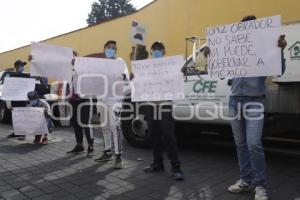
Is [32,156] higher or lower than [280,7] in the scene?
lower

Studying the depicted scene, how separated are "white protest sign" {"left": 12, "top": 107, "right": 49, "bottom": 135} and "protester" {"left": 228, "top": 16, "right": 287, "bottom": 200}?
4189mm

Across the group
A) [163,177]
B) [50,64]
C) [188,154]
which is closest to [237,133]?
[163,177]

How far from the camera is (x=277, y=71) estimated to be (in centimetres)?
397

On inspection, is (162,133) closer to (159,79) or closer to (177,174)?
(177,174)

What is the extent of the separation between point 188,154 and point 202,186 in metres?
1.99

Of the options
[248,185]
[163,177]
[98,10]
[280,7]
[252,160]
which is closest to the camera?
[252,160]

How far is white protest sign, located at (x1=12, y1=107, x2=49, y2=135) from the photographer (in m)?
7.20

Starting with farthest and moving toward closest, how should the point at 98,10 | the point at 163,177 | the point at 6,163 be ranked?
the point at 98,10
the point at 6,163
the point at 163,177

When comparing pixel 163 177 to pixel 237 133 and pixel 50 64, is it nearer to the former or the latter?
pixel 237 133

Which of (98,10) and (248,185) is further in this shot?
(98,10)

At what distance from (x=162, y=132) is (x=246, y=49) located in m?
1.53

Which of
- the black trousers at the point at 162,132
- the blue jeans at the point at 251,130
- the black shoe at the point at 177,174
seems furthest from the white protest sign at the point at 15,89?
the blue jeans at the point at 251,130

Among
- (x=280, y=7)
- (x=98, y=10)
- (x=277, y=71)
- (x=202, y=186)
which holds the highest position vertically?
(x=98, y=10)

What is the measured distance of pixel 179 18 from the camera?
11320 mm
